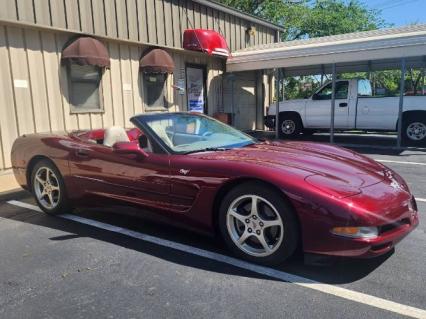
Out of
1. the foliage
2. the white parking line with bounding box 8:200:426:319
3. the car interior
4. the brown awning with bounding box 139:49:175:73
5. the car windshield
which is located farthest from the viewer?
the foliage

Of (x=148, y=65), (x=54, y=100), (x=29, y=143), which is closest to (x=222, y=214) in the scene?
(x=29, y=143)

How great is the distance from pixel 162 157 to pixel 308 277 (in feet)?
5.37

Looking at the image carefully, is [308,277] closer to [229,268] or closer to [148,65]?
[229,268]

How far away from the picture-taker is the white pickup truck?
10.1 meters

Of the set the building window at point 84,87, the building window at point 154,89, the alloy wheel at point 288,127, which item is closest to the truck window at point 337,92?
the alloy wheel at point 288,127

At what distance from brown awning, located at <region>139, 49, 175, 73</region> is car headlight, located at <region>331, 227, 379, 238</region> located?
8.02 meters

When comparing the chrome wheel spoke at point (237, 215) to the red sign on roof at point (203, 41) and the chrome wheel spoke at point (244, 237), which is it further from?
the red sign on roof at point (203, 41)

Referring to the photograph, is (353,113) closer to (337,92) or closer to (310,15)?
(337,92)

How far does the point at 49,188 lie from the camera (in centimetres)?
468

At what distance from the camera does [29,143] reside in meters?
4.88

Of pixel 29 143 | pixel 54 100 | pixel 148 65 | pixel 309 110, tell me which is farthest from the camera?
pixel 309 110

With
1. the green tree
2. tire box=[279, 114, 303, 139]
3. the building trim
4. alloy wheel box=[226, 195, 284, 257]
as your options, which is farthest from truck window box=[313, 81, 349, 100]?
the green tree

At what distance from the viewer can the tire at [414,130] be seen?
10051mm

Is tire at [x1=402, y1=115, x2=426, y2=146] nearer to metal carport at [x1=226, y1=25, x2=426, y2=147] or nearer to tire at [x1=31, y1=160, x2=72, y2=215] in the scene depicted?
metal carport at [x1=226, y1=25, x2=426, y2=147]
